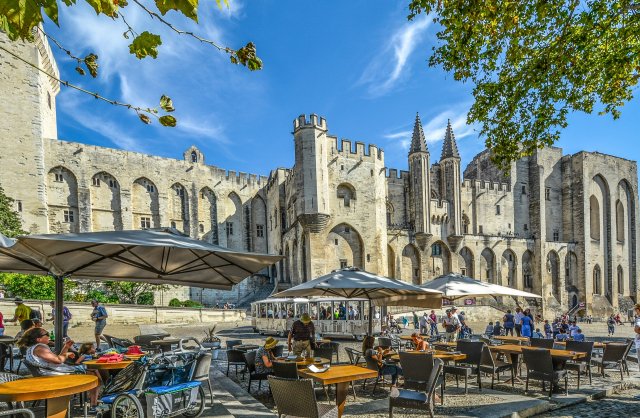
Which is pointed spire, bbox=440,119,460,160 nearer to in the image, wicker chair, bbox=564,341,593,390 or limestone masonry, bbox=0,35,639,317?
limestone masonry, bbox=0,35,639,317

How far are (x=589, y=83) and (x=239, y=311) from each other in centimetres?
2511

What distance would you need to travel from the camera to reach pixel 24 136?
32.4m

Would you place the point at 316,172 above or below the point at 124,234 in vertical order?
above

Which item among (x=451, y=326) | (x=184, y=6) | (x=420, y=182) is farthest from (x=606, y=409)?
(x=420, y=182)

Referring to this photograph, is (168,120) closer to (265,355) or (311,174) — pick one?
(265,355)

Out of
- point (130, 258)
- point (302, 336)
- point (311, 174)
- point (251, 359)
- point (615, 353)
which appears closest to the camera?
point (130, 258)

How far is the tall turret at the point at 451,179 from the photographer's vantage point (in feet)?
126

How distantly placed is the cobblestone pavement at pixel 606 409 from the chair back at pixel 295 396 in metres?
4.19

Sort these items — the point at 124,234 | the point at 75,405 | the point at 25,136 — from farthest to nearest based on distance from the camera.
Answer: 1. the point at 25,136
2. the point at 75,405
3. the point at 124,234

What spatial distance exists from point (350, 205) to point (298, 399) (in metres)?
27.6

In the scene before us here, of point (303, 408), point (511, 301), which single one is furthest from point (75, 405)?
point (511, 301)

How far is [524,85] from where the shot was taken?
25.8ft

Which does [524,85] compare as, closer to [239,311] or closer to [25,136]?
[239,311]

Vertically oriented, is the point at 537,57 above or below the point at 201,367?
above
